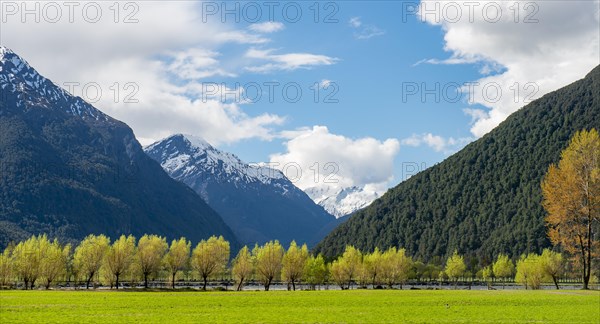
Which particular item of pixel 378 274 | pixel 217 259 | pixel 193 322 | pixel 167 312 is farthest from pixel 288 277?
pixel 193 322

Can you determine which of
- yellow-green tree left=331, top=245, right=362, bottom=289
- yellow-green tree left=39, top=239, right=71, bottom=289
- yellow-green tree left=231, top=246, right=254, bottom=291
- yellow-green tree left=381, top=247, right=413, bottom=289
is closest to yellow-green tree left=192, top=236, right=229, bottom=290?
yellow-green tree left=231, top=246, right=254, bottom=291

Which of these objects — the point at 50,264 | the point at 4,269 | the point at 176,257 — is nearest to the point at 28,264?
the point at 50,264

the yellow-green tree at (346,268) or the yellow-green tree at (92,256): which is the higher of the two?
the yellow-green tree at (92,256)

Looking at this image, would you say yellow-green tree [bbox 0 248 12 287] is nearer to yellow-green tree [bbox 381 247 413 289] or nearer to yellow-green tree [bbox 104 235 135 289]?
yellow-green tree [bbox 104 235 135 289]

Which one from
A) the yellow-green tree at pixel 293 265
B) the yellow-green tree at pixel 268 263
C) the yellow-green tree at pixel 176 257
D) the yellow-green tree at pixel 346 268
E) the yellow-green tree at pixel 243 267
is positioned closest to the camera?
the yellow-green tree at pixel 243 267

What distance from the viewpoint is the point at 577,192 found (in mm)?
74875

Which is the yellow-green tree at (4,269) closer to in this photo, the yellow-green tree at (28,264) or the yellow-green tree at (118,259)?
the yellow-green tree at (28,264)

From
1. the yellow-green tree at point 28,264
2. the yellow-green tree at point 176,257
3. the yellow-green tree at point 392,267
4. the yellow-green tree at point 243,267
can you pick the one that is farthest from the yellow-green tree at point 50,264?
the yellow-green tree at point 392,267

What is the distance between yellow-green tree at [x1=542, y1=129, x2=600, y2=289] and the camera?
7462cm

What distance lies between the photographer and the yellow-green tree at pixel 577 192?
7462 cm

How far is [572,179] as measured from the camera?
245 ft

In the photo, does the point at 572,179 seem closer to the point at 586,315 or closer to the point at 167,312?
the point at 586,315

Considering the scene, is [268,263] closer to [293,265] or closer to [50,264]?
[293,265]

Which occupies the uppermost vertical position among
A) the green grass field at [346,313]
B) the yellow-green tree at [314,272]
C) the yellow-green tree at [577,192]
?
the yellow-green tree at [577,192]
